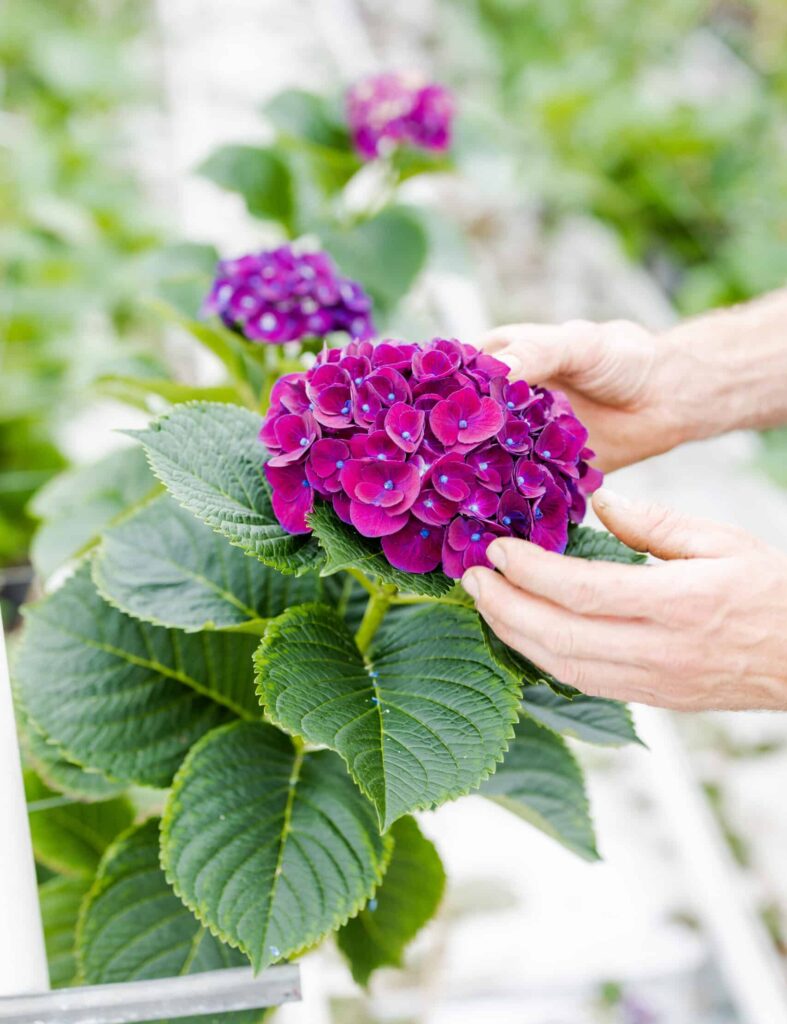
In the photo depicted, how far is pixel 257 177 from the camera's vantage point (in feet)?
4.57

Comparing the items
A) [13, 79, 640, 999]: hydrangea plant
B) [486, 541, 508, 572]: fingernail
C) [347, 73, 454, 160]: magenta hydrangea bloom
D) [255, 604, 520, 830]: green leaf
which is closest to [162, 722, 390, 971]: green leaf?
[13, 79, 640, 999]: hydrangea plant

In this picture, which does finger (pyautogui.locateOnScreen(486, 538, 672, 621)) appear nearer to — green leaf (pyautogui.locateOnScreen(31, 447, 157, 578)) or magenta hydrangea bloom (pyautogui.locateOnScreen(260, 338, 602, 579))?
magenta hydrangea bloom (pyautogui.locateOnScreen(260, 338, 602, 579))

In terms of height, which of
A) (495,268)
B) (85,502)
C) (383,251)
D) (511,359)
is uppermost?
(495,268)

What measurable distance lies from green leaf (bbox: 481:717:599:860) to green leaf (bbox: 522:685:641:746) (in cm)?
5

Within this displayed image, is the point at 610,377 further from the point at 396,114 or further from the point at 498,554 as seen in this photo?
the point at 396,114

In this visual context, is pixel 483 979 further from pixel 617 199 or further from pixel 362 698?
pixel 617 199

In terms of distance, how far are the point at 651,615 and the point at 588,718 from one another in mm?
144

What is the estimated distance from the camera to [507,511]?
564mm

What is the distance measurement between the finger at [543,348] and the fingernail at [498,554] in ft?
0.62

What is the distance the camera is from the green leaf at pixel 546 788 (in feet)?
2.25

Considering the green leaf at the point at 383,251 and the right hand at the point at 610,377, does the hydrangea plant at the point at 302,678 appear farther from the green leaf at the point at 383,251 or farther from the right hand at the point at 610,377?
the green leaf at the point at 383,251

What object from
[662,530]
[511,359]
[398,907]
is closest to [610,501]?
[662,530]

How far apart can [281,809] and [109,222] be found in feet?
5.38

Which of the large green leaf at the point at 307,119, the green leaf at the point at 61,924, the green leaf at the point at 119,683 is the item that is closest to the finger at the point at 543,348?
the green leaf at the point at 119,683
